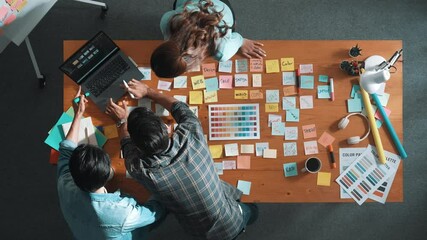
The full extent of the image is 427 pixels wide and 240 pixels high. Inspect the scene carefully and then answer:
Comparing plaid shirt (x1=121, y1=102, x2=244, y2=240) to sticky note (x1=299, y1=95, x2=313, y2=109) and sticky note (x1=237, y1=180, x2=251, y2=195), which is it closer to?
sticky note (x1=237, y1=180, x2=251, y2=195)

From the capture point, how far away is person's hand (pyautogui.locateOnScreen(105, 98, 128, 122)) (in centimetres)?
183

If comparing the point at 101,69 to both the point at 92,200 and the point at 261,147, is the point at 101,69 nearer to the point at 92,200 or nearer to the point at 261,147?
the point at 92,200

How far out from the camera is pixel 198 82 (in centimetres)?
187

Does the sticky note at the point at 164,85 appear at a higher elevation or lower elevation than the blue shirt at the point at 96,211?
higher

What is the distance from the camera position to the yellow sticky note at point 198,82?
6.14 feet

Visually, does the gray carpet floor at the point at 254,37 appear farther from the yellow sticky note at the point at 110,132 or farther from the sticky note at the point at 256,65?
the yellow sticky note at the point at 110,132

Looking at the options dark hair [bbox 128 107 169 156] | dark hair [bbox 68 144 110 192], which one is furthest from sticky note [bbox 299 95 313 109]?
dark hair [bbox 68 144 110 192]

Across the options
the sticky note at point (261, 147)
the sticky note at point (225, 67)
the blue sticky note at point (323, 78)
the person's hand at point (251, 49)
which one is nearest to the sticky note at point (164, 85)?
the sticky note at point (225, 67)

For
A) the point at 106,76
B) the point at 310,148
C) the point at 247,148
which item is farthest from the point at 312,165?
the point at 106,76

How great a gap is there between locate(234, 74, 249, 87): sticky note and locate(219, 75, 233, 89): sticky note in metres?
0.02

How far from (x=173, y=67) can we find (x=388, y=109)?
1.04 meters

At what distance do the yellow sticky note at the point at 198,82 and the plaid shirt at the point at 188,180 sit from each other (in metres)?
0.14

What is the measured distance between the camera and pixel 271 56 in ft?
6.24

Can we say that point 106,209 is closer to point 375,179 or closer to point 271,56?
point 271,56
